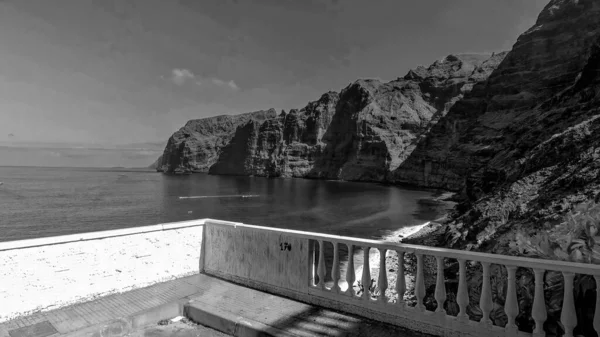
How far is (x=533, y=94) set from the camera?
112625 mm

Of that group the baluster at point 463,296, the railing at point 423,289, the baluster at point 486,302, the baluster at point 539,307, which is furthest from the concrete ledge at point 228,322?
the baluster at point 539,307

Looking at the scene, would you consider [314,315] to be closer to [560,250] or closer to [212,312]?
[212,312]

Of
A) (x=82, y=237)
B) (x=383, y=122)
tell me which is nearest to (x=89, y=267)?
(x=82, y=237)

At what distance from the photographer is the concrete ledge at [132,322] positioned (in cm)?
483

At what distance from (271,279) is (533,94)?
131961 mm

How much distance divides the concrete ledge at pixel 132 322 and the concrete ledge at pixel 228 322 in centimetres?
20

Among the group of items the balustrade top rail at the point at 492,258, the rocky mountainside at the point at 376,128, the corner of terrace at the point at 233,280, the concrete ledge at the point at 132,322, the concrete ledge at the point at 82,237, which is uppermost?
the rocky mountainside at the point at 376,128

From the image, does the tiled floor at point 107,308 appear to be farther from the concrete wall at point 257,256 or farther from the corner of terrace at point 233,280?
the concrete wall at point 257,256

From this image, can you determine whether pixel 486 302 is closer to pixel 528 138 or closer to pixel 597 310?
pixel 597 310

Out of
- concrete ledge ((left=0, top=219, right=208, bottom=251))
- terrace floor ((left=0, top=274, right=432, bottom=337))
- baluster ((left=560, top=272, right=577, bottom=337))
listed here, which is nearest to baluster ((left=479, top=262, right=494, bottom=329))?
baluster ((left=560, top=272, right=577, bottom=337))

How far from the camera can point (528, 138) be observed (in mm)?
26188

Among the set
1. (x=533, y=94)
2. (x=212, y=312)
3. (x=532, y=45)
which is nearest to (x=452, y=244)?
(x=212, y=312)

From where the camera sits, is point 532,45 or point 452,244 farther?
point 532,45

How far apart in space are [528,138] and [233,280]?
2675cm
